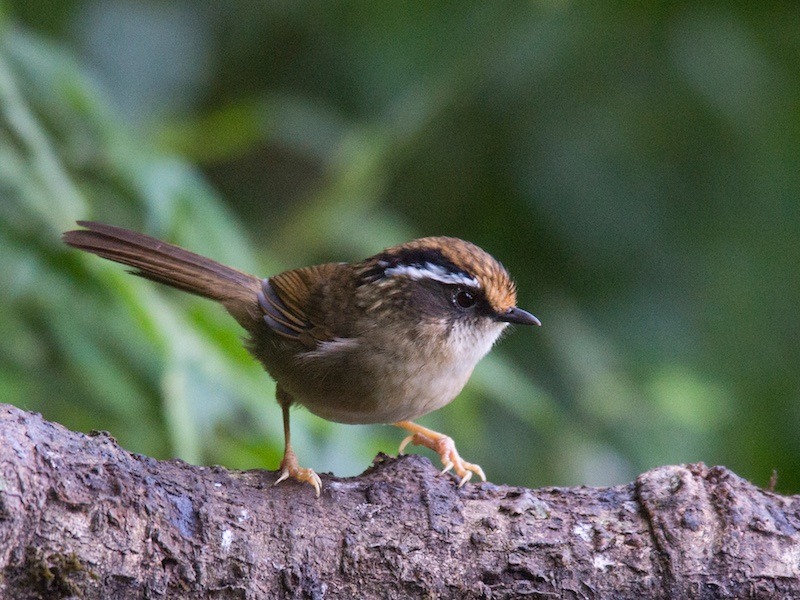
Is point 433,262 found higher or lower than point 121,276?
higher

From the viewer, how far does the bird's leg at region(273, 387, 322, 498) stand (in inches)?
118

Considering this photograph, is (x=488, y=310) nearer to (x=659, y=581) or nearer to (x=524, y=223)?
(x=659, y=581)

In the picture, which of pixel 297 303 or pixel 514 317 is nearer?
pixel 514 317

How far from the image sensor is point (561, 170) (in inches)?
242

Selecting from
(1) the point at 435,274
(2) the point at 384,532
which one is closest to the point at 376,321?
(1) the point at 435,274

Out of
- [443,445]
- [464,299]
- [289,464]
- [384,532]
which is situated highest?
[464,299]

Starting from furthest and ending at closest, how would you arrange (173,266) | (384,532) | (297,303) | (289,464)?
1. (297,303)
2. (173,266)
3. (289,464)
4. (384,532)

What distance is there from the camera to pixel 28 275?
150 inches

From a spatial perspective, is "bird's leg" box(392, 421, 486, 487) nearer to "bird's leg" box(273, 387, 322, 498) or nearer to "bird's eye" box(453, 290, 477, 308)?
"bird's leg" box(273, 387, 322, 498)

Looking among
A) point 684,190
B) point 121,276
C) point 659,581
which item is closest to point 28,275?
point 121,276

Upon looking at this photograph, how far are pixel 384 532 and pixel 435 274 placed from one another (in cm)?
147

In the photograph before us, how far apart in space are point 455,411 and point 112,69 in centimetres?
336

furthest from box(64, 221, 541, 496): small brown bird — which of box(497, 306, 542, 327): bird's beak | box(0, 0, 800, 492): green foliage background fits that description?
box(0, 0, 800, 492): green foliage background

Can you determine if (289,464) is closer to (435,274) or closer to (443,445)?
(443,445)
